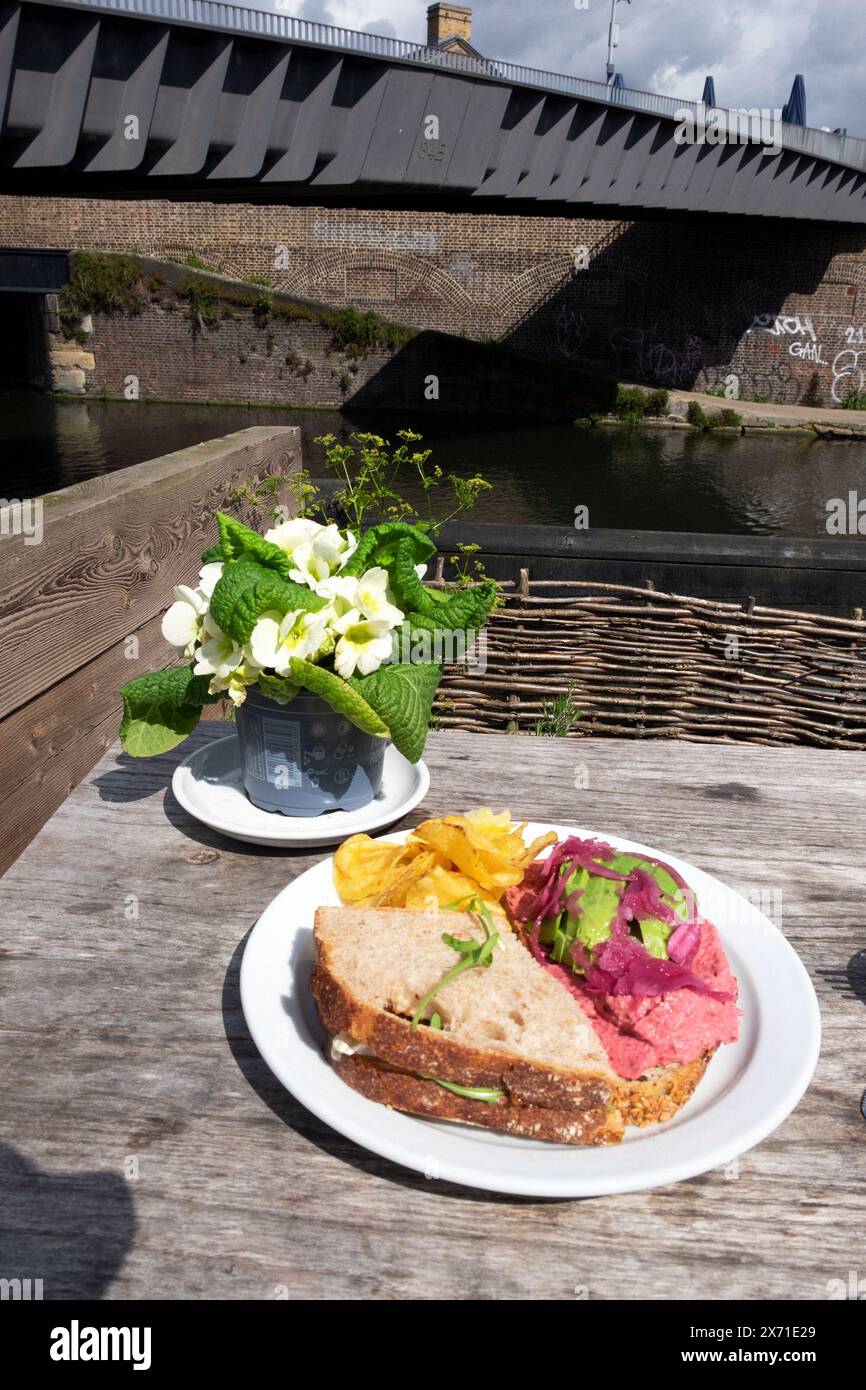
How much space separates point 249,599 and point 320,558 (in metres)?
0.18

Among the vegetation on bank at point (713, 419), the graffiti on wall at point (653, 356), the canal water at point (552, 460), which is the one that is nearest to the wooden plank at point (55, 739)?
the canal water at point (552, 460)

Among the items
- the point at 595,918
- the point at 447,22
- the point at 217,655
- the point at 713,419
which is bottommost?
the point at 595,918

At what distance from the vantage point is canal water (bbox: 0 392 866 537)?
606 inches

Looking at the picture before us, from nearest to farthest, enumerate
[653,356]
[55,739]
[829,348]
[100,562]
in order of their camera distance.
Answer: [55,739]
[100,562]
[829,348]
[653,356]

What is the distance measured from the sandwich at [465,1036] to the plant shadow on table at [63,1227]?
265 millimetres

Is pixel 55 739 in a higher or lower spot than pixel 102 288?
lower

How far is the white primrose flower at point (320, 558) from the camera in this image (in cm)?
159

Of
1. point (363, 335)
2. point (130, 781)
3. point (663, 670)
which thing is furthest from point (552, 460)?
point (130, 781)

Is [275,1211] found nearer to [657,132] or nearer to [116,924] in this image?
[116,924]

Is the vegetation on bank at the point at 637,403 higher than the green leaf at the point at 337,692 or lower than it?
higher

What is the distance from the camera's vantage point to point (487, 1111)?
1018 millimetres

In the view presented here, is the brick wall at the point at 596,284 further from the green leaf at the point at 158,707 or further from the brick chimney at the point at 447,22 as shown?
the green leaf at the point at 158,707

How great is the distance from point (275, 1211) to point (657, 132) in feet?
54.9

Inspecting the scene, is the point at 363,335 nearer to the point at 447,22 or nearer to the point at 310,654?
the point at 447,22
